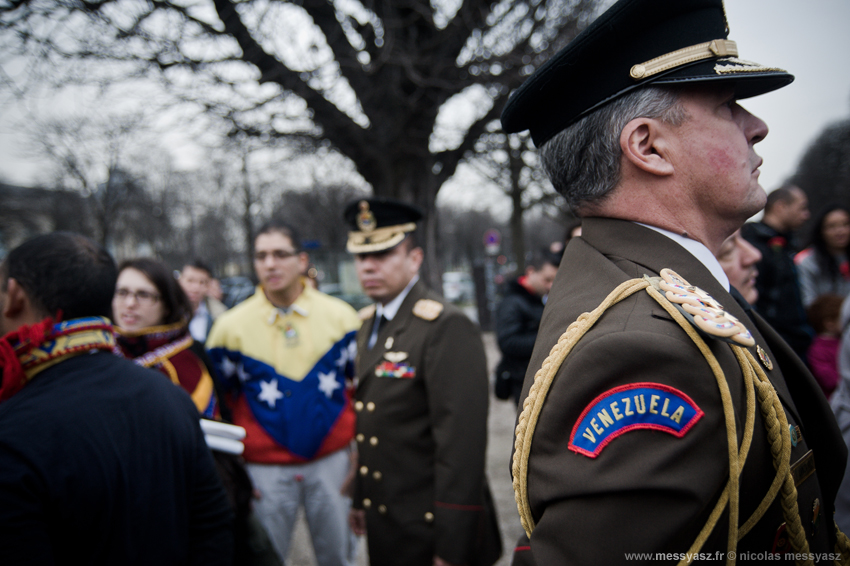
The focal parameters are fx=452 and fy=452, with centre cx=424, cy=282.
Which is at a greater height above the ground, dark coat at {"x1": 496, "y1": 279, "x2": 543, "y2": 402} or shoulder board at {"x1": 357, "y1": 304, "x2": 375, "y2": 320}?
shoulder board at {"x1": 357, "y1": 304, "x2": 375, "y2": 320}

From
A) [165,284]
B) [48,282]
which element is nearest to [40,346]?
[48,282]

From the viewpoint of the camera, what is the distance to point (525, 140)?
260 inches

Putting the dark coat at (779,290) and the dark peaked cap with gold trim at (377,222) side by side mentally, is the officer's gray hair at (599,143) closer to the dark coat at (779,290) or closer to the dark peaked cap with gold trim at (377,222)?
the dark peaked cap with gold trim at (377,222)

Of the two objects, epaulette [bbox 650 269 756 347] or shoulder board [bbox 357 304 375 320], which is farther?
shoulder board [bbox 357 304 375 320]

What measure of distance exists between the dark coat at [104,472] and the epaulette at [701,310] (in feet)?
5.28

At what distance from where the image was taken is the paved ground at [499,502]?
144 inches

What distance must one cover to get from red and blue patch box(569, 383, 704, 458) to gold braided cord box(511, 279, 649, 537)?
110 millimetres

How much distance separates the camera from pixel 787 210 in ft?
12.8

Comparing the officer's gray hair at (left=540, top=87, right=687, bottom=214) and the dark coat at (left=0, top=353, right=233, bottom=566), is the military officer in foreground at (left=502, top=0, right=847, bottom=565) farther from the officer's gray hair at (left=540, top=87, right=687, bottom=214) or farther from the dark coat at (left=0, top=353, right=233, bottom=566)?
the dark coat at (left=0, top=353, right=233, bottom=566)

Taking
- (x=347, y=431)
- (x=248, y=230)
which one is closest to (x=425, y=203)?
(x=347, y=431)

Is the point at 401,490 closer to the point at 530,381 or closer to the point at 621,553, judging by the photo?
the point at 530,381

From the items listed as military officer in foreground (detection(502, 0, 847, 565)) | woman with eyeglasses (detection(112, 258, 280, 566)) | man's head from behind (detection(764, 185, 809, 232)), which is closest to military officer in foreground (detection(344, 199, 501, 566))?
woman with eyeglasses (detection(112, 258, 280, 566))

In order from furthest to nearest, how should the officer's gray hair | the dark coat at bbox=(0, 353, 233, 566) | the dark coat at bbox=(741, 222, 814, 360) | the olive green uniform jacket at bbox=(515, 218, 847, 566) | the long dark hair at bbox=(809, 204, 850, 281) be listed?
1. the long dark hair at bbox=(809, 204, 850, 281)
2. the dark coat at bbox=(741, 222, 814, 360)
3. the dark coat at bbox=(0, 353, 233, 566)
4. the officer's gray hair
5. the olive green uniform jacket at bbox=(515, 218, 847, 566)

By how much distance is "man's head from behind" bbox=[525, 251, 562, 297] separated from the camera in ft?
12.6
